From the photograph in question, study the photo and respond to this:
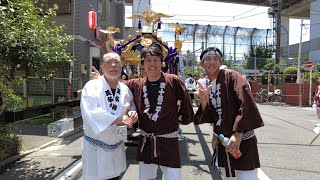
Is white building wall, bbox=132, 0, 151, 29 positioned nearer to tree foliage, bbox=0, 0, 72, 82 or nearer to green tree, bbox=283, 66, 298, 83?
green tree, bbox=283, 66, 298, 83

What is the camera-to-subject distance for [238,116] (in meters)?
2.78

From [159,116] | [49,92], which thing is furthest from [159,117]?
[49,92]

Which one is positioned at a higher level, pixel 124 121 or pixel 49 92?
pixel 124 121

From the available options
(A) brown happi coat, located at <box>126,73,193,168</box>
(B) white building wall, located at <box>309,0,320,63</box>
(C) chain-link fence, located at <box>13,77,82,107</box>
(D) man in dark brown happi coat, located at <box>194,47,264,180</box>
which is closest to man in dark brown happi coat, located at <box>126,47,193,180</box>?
(A) brown happi coat, located at <box>126,73,193,168</box>

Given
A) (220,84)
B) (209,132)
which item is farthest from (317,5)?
(220,84)

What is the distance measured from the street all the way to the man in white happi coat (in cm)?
207

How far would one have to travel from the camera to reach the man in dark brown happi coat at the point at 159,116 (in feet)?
10.0

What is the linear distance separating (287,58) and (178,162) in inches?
1509

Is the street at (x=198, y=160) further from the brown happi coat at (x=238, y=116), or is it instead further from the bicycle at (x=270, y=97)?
the bicycle at (x=270, y=97)

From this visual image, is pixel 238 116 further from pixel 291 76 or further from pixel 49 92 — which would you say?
pixel 291 76

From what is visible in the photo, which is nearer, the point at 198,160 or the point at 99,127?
the point at 99,127

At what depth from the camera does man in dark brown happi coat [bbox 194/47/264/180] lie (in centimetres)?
277

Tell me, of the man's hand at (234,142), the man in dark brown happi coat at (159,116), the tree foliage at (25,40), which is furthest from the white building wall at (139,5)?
the man's hand at (234,142)

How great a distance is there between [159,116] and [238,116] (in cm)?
77
